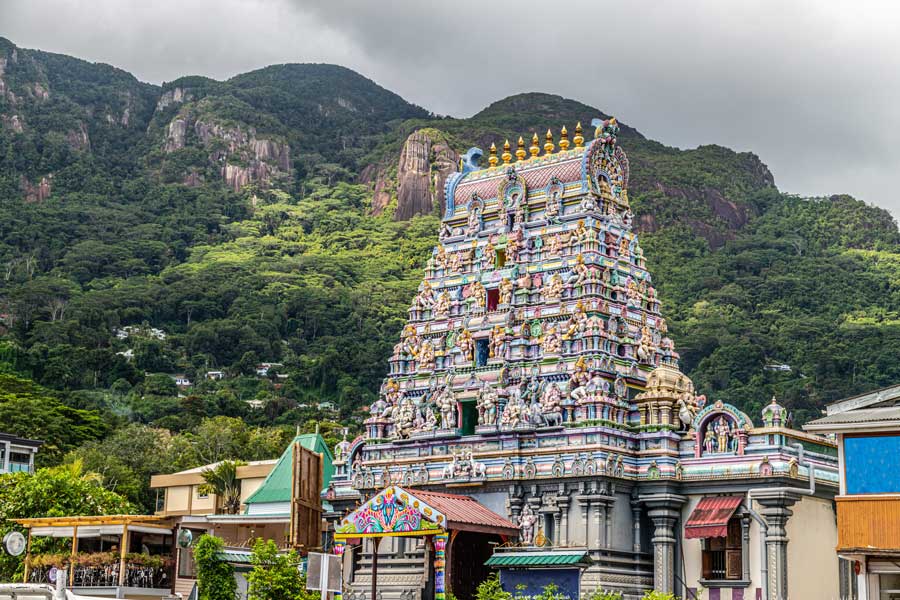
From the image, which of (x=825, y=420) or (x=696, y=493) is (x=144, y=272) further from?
(x=825, y=420)

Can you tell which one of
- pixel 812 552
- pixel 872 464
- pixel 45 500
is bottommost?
pixel 812 552

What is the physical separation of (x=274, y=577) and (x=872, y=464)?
18.5 m

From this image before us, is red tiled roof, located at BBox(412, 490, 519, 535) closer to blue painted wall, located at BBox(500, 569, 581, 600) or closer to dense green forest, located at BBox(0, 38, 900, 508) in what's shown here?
blue painted wall, located at BBox(500, 569, 581, 600)

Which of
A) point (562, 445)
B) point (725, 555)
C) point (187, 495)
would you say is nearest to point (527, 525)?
point (562, 445)

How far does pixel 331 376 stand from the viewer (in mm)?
125750

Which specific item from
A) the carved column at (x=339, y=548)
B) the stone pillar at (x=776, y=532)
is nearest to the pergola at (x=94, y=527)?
the carved column at (x=339, y=548)

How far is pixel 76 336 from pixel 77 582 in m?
83.4

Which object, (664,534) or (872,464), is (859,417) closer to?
(872,464)

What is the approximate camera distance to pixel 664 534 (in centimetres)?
4203

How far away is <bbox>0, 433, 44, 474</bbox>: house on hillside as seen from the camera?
67.6m

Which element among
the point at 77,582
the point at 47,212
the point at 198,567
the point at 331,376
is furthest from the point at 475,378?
the point at 47,212

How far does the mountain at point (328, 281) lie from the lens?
11869 cm

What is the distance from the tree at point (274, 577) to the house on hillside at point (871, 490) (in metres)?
16.5

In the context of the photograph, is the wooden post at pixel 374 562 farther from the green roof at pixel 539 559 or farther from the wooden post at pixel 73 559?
the wooden post at pixel 73 559
